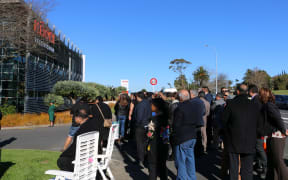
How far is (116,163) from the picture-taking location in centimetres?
703

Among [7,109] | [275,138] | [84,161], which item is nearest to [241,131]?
[275,138]

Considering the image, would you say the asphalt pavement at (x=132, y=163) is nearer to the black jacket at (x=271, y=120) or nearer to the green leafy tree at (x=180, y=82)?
the black jacket at (x=271, y=120)

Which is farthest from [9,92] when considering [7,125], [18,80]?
[7,125]

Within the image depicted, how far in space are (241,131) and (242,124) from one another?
115 mm

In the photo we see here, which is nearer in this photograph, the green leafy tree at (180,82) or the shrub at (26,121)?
the shrub at (26,121)

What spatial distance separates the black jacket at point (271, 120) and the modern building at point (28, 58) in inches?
496

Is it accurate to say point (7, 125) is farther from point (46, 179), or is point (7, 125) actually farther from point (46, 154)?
point (46, 179)

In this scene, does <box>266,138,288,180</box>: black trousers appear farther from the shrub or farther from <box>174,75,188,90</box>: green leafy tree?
<box>174,75,188,90</box>: green leafy tree

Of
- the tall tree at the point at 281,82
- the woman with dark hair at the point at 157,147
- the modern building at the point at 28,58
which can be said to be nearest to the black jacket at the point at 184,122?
the woman with dark hair at the point at 157,147

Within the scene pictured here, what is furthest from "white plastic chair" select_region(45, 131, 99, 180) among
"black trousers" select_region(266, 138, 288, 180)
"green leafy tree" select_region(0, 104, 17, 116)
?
"green leafy tree" select_region(0, 104, 17, 116)

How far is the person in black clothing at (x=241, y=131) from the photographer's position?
4148 millimetres

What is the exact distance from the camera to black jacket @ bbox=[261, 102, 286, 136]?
183 inches

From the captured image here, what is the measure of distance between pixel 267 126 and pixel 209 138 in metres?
4.78

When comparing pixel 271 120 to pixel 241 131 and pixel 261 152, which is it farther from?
pixel 261 152
